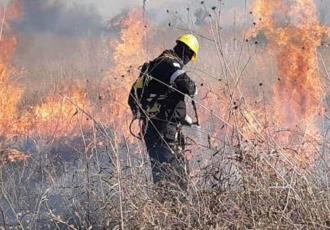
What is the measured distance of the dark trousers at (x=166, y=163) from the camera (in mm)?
3719

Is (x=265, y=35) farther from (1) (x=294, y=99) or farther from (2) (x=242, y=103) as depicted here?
(2) (x=242, y=103)

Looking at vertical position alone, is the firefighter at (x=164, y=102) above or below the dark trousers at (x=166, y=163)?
above

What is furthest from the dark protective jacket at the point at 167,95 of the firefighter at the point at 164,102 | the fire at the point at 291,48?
the fire at the point at 291,48

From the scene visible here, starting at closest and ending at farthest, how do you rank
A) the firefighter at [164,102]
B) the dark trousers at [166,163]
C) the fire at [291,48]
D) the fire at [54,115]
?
the dark trousers at [166,163] < the firefighter at [164,102] < the fire at [54,115] < the fire at [291,48]

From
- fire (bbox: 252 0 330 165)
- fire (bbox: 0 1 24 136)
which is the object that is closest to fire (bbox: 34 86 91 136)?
fire (bbox: 0 1 24 136)

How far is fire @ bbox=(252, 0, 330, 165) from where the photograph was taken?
12273 millimetres

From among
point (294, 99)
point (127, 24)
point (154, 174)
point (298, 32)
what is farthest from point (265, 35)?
point (154, 174)

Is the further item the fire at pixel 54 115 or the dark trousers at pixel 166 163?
the fire at pixel 54 115

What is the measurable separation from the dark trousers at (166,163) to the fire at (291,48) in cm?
700

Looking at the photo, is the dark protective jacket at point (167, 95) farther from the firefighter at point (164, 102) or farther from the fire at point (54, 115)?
the fire at point (54, 115)

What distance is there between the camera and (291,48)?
13586 millimetres

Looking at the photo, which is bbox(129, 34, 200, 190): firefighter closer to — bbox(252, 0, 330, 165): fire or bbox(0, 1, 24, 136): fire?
bbox(0, 1, 24, 136): fire

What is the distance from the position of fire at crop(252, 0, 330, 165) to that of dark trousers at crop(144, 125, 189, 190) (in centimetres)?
700

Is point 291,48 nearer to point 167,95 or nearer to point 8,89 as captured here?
point 8,89
